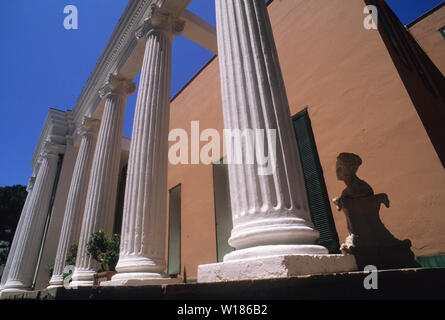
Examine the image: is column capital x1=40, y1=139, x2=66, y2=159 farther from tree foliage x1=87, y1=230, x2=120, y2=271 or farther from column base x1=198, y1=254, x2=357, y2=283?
column base x1=198, y1=254, x2=357, y2=283

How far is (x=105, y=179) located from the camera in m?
9.26

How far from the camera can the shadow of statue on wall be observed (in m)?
A: 3.28

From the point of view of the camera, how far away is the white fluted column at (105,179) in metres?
8.18

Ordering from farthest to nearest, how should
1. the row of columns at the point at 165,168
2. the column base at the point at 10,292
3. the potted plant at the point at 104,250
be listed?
1. the column base at the point at 10,292
2. the potted plant at the point at 104,250
3. the row of columns at the point at 165,168

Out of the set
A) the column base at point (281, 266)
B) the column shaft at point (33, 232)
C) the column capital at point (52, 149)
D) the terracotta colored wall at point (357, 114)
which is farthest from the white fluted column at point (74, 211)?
the column base at point (281, 266)

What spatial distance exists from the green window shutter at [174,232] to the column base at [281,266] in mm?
9754

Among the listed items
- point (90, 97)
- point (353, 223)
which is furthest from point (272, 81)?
point (90, 97)

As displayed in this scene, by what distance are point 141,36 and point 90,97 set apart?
719cm

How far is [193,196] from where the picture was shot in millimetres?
11828

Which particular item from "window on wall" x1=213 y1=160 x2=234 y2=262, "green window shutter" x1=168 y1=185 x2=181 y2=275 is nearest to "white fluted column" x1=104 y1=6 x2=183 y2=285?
"window on wall" x1=213 y1=160 x2=234 y2=262

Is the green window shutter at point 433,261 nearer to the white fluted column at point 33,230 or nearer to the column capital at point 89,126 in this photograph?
the column capital at point 89,126

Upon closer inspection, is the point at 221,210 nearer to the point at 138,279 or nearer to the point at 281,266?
the point at 138,279

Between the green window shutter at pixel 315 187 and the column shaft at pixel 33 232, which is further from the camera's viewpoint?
the column shaft at pixel 33 232
